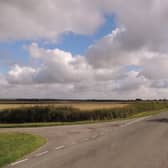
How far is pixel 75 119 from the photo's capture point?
41.7m

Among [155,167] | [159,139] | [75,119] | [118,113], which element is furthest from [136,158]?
[118,113]

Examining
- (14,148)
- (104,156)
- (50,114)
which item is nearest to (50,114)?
(50,114)

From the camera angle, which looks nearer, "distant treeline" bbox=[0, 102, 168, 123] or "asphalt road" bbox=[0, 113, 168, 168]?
"asphalt road" bbox=[0, 113, 168, 168]

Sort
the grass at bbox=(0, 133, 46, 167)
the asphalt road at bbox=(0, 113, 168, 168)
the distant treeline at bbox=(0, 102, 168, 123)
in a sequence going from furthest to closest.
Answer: the distant treeline at bbox=(0, 102, 168, 123), the grass at bbox=(0, 133, 46, 167), the asphalt road at bbox=(0, 113, 168, 168)

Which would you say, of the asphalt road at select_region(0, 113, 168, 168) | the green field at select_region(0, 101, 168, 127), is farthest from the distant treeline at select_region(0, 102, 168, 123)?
the asphalt road at select_region(0, 113, 168, 168)

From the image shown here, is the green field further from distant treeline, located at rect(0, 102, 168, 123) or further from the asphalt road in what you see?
the asphalt road

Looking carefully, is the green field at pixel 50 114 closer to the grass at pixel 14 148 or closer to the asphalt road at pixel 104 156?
the grass at pixel 14 148

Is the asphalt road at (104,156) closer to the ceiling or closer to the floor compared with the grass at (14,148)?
closer to the floor

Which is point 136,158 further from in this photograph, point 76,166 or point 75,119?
point 75,119

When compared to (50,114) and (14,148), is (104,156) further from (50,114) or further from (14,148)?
(50,114)

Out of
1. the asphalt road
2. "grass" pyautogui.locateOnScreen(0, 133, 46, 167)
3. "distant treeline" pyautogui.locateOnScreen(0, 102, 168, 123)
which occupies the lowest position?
the asphalt road

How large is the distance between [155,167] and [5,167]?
474 cm

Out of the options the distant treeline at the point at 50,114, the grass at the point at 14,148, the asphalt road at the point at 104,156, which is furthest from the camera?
the distant treeline at the point at 50,114

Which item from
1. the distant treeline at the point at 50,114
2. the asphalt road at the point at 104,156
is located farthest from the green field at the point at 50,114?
the asphalt road at the point at 104,156
